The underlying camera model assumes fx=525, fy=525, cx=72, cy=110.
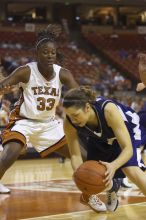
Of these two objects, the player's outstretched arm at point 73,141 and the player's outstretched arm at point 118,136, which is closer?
the player's outstretched arm at point 118,136

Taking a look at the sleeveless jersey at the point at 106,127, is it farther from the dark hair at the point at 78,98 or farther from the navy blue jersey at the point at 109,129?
the dark hair at the point at 78,98

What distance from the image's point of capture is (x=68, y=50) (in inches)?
843

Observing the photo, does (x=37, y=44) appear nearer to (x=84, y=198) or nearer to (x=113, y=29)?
(x=84, y=198)

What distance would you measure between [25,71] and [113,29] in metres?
20.9

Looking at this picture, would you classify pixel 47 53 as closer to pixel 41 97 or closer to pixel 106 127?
pixel 41 97

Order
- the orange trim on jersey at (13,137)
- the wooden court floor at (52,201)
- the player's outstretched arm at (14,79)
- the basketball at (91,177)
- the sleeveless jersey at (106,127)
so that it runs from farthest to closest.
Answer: the player's outstretched arm at (14,79) → the orange trim on jersey at (13,137) → the wooden court floor at (52,201) → the sleeveless jersey at (106,127) → the basketball at (91,177)

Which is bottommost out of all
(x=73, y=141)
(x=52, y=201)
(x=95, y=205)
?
(x=52, y=201)

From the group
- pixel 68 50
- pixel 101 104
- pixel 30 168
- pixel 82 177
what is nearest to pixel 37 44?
pixel 101 104

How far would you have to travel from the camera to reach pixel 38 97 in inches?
208

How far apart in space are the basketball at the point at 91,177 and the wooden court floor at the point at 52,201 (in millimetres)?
800

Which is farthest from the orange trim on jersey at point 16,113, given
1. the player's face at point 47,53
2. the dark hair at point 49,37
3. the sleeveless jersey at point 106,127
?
the sleeveless jersey at point 106,127

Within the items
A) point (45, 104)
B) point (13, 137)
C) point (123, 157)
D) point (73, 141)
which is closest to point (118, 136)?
point (123, 157)

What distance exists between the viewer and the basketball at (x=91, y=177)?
363 cm

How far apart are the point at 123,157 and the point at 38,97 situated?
180 centimetres
